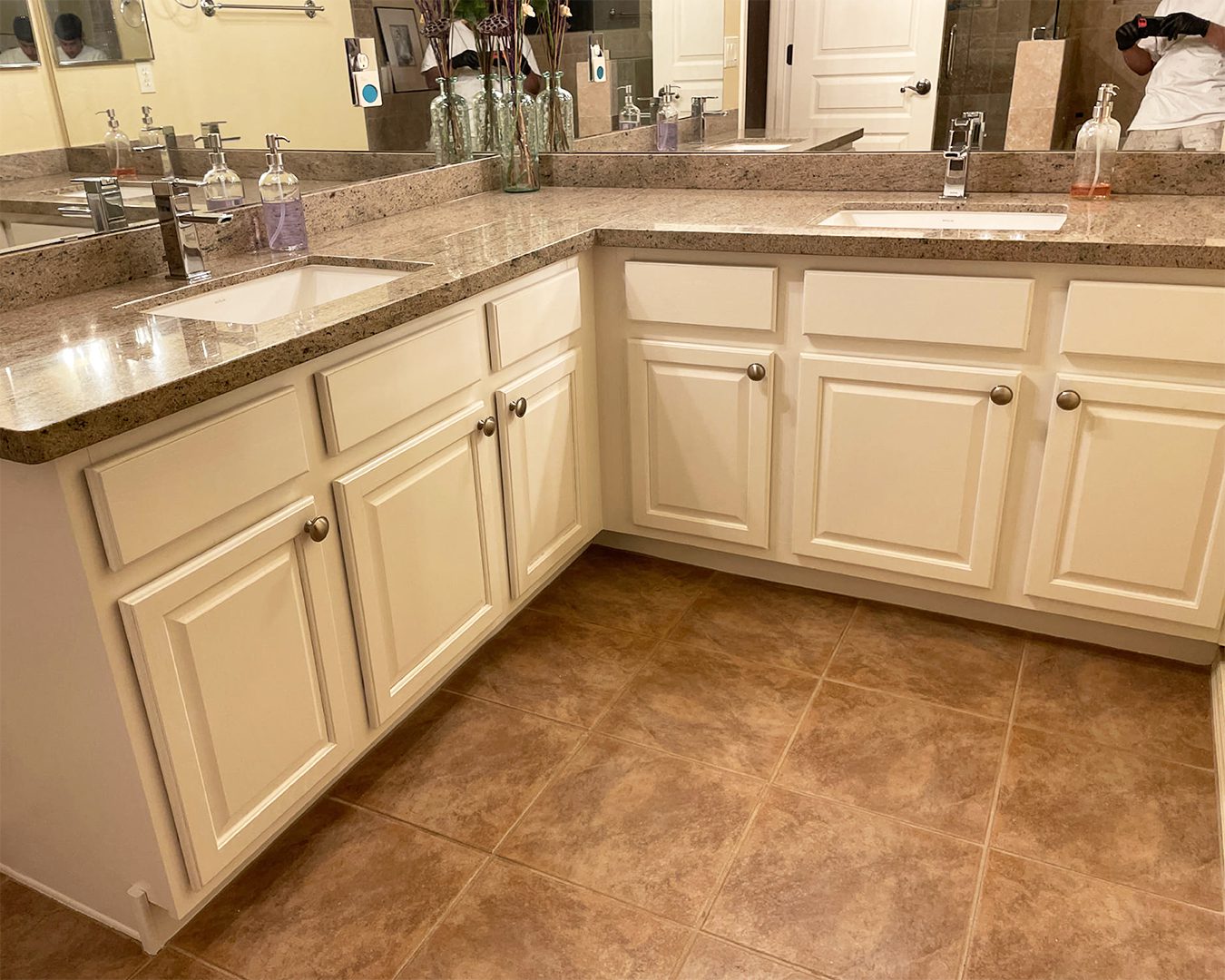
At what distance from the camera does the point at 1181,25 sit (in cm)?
204

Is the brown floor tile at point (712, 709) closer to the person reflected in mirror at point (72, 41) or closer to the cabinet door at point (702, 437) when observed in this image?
the cabinet door at point (702, 437)

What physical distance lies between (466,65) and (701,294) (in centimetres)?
101

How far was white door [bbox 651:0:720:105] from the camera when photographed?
8.22ft

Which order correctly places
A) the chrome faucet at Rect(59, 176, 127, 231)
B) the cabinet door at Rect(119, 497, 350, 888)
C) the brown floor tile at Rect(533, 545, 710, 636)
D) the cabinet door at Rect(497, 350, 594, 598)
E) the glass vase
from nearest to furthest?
the cabinet door at Rect(119, 497, 350, 888)
the chrome faucet at Rect(59, 176, 127, 231)
the cabinet door at Rect(497, 350, 594, 598)
the brown floor tile at Rect(533, 545, 710, 636)
the glass vase

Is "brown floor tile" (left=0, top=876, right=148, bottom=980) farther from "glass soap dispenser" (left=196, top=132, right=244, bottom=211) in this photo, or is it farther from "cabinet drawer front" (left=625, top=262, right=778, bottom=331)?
"cabinet drawer front" (left=625, top=262, right=778, bottom=331)

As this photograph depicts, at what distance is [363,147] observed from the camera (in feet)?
7.74

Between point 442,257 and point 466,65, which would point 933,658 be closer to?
point 442,257

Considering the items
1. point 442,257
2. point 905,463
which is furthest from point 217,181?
point 905,463

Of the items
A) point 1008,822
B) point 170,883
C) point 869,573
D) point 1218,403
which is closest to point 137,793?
point 170,883

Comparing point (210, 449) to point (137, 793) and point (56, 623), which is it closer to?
point (56, 623)

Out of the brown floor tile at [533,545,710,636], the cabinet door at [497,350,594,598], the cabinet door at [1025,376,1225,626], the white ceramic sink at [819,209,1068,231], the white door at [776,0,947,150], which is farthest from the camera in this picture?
the brown floor tile at [533,545,710,636]

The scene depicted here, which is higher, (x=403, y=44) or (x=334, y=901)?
(x=403, y=44)

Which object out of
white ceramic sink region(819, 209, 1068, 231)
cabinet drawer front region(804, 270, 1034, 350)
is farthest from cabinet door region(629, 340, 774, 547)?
white ceramic sink region(819, 209, 1068, 231)

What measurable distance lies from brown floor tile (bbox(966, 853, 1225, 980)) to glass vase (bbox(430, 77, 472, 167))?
2112 millimetres
